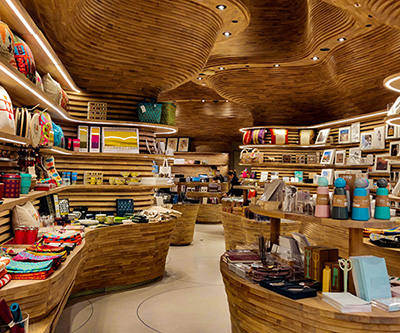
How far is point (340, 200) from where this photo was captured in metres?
2.70

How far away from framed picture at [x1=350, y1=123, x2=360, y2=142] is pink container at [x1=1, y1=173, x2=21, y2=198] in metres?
6.80

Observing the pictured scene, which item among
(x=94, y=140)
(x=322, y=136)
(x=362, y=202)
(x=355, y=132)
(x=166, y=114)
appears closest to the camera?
(x=362, y=202)

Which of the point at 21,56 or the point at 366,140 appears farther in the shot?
the point at 366,140

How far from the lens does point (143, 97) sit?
21.5ft

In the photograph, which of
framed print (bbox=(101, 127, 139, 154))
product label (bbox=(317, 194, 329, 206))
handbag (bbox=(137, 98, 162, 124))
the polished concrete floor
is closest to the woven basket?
handbag (bbox=(137, 98, 162, 124))

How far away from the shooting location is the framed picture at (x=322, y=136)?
352 inches

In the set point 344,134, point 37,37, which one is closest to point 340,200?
point 37,37

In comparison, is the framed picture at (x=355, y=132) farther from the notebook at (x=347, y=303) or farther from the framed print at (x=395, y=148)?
the notebook at (x=347, y=303)

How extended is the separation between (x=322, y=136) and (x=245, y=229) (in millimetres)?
3323

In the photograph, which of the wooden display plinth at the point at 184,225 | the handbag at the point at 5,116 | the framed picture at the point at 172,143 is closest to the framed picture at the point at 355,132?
the wooden display plinth at the point at 184,225

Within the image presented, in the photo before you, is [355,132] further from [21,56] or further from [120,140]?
[21,56]

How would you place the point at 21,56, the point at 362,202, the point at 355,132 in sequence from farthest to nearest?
1. the point at 355,132
2. the point at 21,56
3. the point at 362,202

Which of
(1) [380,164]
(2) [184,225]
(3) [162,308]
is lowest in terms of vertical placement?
(3) [162,308]

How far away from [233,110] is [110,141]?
9.17m
